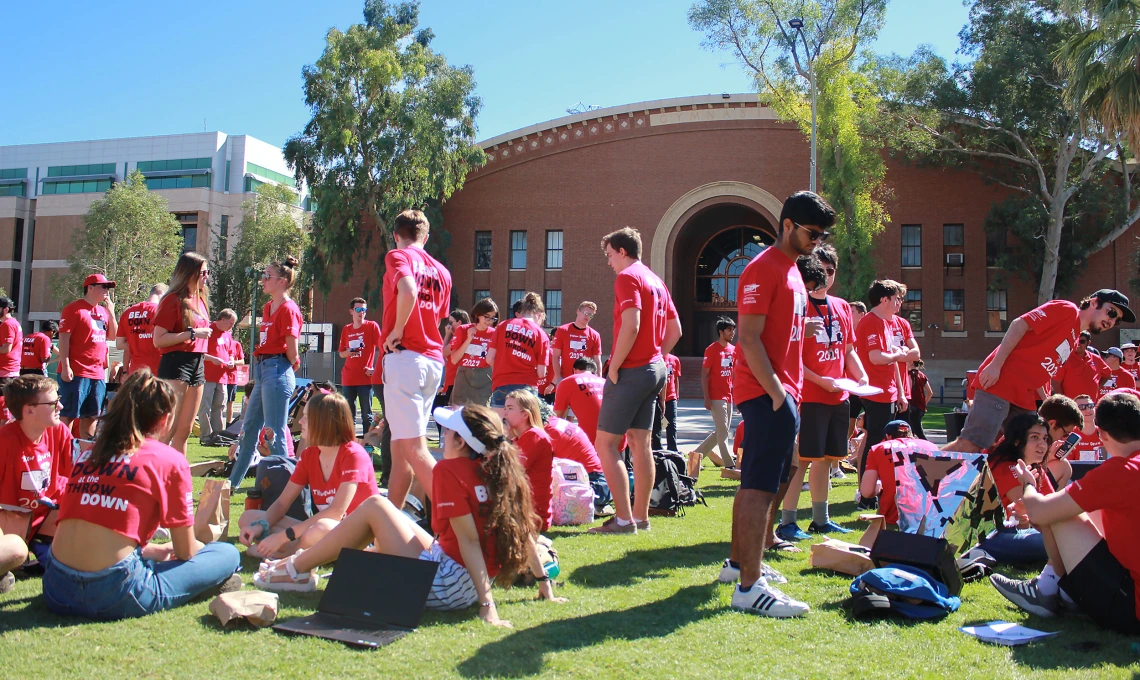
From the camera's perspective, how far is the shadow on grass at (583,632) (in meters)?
3.33

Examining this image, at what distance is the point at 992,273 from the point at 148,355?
36222 millimetres

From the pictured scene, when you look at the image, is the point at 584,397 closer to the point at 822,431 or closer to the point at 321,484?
the point at 822,431

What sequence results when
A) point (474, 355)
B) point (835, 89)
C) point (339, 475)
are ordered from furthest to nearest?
point (835, 89), point (474, 355), point (339, 475)

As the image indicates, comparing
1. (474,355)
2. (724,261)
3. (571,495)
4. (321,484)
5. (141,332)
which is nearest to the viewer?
(321,484)

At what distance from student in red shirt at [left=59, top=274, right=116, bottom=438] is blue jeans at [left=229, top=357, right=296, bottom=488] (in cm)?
274

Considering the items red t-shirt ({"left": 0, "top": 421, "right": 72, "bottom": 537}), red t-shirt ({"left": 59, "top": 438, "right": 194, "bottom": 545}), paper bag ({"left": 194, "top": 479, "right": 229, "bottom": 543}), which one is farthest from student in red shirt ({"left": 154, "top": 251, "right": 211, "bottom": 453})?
red t-shirt ({"left": 59, "top": 438, "right": 194, "bottom": 545})

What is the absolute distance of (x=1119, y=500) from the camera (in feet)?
12.5

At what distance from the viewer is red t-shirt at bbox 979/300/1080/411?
6.15 m

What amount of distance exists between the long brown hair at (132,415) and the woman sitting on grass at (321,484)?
3.20 feet

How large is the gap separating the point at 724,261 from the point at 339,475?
38.9 m

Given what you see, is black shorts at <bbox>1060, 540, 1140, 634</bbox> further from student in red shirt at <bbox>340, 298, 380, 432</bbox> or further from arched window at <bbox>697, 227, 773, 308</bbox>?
arched window at <bbox>697, 227, 773, 308</bbox>

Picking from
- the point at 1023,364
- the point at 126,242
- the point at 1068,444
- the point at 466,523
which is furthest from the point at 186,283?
the point at 126,242

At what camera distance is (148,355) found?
8.81 meters

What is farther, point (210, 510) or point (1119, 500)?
point (210, 510)
